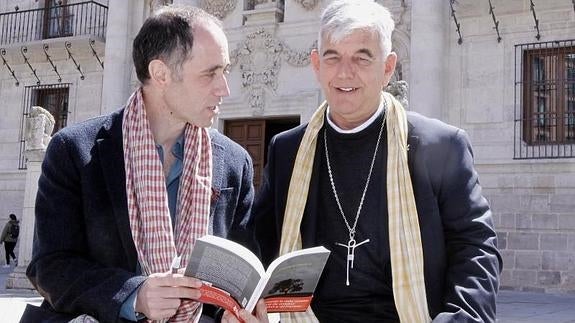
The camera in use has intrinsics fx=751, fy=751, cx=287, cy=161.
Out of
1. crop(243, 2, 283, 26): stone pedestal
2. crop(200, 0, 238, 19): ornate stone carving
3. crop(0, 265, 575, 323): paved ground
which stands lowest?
crop(0, 265, 575, 323): paved ground

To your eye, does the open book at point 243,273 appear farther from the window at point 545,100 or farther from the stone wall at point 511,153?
the window at point 545,100

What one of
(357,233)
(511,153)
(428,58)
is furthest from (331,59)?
(428,58)

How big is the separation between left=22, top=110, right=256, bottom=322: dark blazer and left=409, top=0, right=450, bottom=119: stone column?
34.7 feet

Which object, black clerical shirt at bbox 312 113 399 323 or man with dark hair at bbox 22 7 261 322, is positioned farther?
black clerical shirt at bbox 312 113 399 323

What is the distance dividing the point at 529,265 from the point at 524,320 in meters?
4.20

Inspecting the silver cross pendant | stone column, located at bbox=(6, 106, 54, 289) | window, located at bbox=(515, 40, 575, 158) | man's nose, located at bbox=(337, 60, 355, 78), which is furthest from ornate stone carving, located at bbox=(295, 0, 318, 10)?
the silver cross pendant

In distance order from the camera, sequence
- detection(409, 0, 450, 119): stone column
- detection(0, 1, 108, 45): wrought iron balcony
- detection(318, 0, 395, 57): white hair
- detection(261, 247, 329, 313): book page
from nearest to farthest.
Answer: detection(261, 247, 329, 313): book page < detection(318, 0, 395, 57): white hair < detection(409, 0, 450, 119): stone column < detection(0, 1, 108, 45): wrought iron balcony

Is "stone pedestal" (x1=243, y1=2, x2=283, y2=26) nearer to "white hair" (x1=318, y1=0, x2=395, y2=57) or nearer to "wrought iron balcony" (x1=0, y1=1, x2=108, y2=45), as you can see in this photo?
"wrought iron balcony" (x1=0, y1=1, x2=108, y2=45)

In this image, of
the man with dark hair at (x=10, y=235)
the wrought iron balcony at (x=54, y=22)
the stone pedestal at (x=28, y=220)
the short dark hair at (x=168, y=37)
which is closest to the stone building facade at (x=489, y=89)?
the wrought iron balcony at (x=54, y=22)

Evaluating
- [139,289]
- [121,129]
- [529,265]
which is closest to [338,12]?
[121,129]

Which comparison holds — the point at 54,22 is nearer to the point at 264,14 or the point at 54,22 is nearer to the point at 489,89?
the point at 264,14

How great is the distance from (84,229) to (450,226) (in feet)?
4.70

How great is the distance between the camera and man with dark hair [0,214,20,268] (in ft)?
57.1

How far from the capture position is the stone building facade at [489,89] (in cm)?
1230
